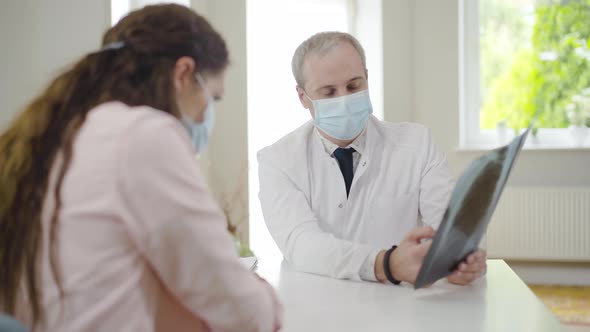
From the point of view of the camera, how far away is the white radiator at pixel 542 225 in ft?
13.3

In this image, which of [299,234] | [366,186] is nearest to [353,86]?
[366,186]

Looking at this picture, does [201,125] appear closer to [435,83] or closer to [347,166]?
[347,166]

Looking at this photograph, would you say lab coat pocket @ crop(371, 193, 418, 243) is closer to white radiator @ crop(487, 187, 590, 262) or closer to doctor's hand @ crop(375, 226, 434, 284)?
doctor's hand @ crop(375, 226, 434, 284)

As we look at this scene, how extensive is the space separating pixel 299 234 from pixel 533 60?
11.1 ft

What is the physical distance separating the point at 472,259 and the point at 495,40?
3499 millimetres

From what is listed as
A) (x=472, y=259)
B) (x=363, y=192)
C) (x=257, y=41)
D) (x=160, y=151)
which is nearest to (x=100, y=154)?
(x=160, y=151)

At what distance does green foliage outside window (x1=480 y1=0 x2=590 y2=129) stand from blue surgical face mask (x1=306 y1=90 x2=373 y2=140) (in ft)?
9.22

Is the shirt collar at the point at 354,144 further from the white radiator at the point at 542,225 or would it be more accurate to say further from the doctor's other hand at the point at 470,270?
the white radiator at the point at 542,225

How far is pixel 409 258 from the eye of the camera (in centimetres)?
134

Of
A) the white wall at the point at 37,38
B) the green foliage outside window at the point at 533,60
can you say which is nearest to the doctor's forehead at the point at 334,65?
the white wall at the point at 37,38

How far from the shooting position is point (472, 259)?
1.30m

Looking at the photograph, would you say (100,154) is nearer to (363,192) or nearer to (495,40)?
(363,192)

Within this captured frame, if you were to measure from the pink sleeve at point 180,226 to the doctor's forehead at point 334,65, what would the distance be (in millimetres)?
1126

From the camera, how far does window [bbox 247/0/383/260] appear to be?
4.21 meters
